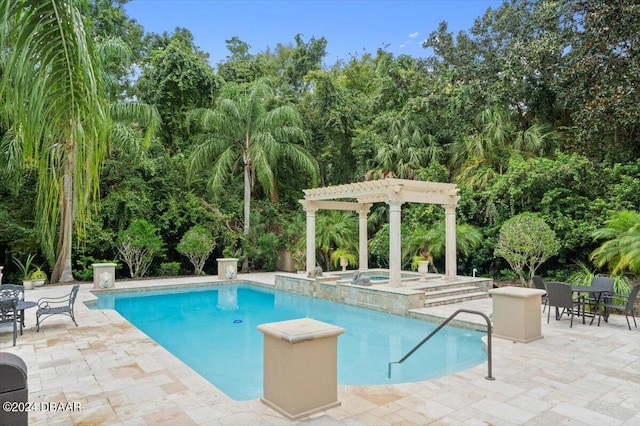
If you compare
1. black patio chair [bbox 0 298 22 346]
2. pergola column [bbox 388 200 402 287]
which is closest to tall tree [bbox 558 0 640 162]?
pergola column [bbox 388 200 402 287]

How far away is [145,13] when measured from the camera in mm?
25891

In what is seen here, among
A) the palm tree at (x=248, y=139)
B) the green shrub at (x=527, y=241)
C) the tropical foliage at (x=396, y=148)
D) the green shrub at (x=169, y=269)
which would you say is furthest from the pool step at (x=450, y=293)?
the green shrub at (x=169, y=269)

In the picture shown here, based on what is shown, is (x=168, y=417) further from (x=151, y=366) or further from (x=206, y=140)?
(x=206, y=140)

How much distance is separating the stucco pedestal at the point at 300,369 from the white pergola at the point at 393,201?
798cm

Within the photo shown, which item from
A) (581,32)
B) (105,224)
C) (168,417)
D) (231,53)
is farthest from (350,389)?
(231,53)

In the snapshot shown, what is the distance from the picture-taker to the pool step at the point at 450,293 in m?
11.8

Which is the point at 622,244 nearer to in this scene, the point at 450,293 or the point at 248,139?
the point at 450,293

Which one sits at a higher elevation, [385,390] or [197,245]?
[197,245]

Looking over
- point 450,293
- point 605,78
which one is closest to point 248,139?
point 450,293

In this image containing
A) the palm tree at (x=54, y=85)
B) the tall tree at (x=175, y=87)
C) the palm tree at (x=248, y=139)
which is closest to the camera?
→ the palm tree at (x=54, y=85)

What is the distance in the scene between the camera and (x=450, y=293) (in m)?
12.4

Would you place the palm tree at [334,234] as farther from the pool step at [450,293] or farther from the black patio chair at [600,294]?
the black patio chair at [600,294]

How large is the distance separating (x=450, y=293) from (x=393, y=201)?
3.12 m

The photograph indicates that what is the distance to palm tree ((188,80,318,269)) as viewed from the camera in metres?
18.9
